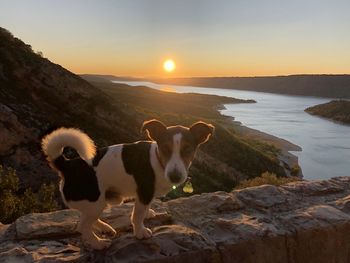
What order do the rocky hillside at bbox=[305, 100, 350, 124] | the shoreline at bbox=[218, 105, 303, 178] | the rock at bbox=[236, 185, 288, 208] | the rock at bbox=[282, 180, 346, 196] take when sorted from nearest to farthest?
the rock at bbox=[236, 185, 288, 208] < the rock at bbox=[282, 180, 346, 196] < the shoreline at bbox=[218, 105, 303, 178] < the rocky hillside at bbox=[305, 100, 350, 124]

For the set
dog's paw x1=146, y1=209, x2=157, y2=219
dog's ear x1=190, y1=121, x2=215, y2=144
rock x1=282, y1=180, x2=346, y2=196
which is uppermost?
dog's ear x1=190, y1=121, x2=215, y2=144

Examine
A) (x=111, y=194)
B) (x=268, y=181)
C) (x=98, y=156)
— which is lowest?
(x=268, y=181)

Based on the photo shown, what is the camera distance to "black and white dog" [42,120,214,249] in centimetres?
423

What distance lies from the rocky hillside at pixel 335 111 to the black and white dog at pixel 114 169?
79429 mm

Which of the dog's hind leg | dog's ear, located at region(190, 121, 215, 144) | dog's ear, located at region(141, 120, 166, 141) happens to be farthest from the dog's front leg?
dog's ear, located at region(190, 121, 215, 144)

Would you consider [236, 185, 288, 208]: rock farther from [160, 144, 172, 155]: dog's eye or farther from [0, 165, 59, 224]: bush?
[0, 165, 59, 224]: bush

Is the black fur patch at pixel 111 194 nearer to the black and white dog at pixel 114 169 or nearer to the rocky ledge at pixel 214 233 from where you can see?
the black and white dog at pixel 114 169

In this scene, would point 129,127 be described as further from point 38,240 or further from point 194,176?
point 38,240

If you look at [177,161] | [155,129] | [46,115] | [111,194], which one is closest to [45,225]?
[111,194]

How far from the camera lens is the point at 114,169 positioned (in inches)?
169

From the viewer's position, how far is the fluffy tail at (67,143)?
4.21 meters

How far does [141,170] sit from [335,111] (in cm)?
8995

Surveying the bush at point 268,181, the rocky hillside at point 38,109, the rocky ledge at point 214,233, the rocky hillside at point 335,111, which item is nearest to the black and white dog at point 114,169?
the rocky ledge at point 214,233

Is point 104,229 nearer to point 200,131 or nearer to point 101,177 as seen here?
point 101,177
